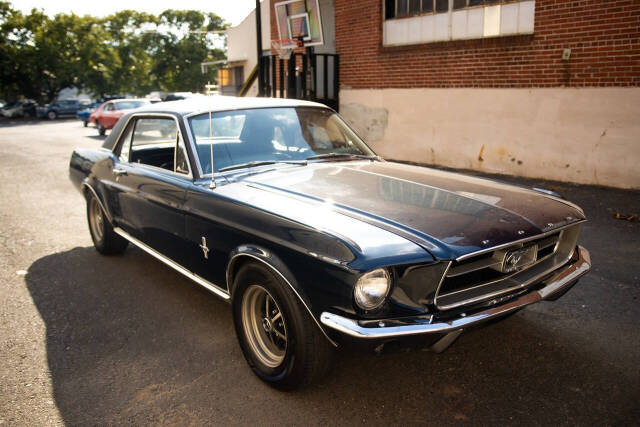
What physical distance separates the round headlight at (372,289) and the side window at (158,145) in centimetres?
177

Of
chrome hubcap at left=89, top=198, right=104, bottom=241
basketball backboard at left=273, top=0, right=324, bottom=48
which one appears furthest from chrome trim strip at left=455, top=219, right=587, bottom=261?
basketball backboard at left=273, top=0, right=324, bottom=48

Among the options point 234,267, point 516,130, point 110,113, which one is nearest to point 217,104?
point 234,267

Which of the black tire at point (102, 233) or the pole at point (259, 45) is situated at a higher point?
the pole at point (259, 45)

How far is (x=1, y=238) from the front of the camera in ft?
19.0

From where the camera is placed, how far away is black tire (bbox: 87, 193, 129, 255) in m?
4.87

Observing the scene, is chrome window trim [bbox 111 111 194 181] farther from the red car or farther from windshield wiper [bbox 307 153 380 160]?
the red car

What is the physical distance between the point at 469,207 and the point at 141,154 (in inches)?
A: 116

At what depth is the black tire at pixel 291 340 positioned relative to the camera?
8.00 feet

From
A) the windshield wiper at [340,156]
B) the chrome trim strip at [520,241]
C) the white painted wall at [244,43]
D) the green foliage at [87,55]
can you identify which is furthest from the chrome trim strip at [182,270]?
the green foliage at [87,55]

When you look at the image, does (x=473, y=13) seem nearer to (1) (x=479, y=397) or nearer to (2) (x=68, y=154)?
(1) (x=479, y=397)

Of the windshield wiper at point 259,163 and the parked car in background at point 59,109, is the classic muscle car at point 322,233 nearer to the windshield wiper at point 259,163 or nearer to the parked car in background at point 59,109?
the windshield wiper at point 259,163

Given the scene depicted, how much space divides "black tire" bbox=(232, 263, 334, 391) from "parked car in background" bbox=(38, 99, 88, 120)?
39.1 meters

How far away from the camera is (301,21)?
1231 cm

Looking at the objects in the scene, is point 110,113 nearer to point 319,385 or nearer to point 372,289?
point 319,385
